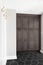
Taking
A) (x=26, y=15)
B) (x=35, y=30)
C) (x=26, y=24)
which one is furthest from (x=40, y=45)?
(x=26, y=15)

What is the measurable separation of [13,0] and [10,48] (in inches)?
85.3

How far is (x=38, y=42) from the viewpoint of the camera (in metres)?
5.71

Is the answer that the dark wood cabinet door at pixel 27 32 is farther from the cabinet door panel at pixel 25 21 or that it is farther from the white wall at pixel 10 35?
the white wall at pixel 10 35

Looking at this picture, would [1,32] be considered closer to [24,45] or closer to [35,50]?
[24,45]

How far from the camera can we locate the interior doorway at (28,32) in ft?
17.9

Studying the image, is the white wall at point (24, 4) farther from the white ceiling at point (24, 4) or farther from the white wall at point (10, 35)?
the white wall at point (10, 35)

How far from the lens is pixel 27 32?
18.2 ft

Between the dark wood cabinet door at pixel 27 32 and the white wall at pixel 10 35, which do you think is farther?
the dark wood cabinet door at pixel 27 32

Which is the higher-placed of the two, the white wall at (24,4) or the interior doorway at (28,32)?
the white wall at (24,4)

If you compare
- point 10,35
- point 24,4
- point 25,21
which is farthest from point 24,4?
point 25,21

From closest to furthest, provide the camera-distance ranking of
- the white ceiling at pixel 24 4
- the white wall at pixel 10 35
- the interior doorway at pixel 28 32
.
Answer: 1. the white ceiling at pixel 24 4
2. the white wall at pixel 10 35
3. the interior doorway at pixel 28 32

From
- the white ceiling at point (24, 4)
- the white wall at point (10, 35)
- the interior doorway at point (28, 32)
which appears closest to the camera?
the white ceiling at point (24, 4)

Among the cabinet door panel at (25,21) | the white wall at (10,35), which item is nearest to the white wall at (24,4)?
the white wall at (10,35)

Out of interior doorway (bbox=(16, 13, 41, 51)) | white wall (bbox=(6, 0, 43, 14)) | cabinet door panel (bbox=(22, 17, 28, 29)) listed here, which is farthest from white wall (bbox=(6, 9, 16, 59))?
cabinet door panel (bbox=(22, 17, 28, 29))
